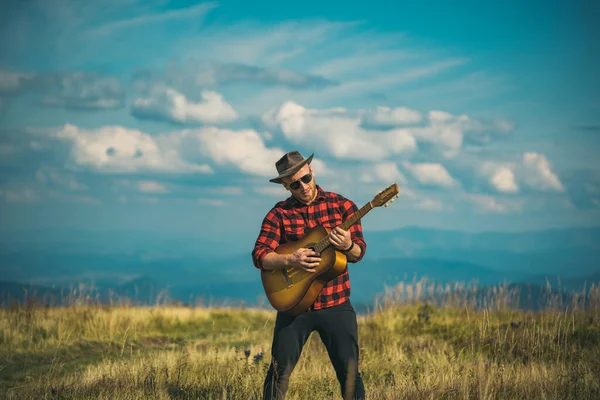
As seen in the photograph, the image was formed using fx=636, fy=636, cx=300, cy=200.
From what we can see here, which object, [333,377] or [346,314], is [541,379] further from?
[346,314]

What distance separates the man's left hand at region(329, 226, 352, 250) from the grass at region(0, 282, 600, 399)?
191cm

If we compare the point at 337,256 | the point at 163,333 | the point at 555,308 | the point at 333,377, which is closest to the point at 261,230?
the point at 337,256

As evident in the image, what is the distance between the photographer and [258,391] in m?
6.76

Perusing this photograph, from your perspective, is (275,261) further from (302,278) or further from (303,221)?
Answer: (303,221)

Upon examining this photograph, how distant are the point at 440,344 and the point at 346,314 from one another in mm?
5739

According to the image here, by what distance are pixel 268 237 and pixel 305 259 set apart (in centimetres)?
44

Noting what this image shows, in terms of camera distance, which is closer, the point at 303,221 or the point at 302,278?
the point at 302,278

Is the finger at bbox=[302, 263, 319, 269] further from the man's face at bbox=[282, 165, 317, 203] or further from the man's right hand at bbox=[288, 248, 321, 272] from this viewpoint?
the man's face at bbox=[282, 165, 317, 203]

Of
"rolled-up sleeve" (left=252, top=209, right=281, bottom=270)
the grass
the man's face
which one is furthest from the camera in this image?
the grass

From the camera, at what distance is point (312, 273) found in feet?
17.1

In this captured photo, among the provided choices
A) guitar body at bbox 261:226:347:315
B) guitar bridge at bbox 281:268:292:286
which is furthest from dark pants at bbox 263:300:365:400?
guitar bridge at bbox 281:268:292:286

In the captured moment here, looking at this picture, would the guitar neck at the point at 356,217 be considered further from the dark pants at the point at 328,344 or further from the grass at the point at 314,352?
the grass at the point at 314,352

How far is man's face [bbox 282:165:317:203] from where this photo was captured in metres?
5.21

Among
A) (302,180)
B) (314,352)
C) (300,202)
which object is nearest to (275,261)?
(300,202)
